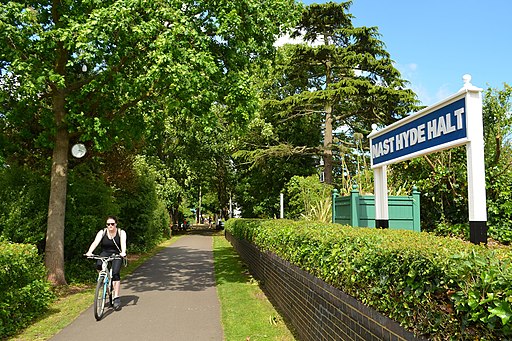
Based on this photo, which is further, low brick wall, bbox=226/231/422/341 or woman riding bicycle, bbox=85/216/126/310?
woman riding bicycle, bbox=85/216/126/310

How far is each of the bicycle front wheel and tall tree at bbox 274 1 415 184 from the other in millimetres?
16333

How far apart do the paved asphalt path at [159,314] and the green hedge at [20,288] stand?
73 centimetres

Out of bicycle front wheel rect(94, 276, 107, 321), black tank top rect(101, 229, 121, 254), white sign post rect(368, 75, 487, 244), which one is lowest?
bicycle front wheel rect(94, 276, 107, 321)

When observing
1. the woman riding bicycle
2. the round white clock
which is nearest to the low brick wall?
the woman riding bicycle

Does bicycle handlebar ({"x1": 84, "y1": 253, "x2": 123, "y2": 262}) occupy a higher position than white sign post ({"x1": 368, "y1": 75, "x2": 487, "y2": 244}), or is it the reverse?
white sign post ({"x1": 368, "y1": 75, "x2": 487, "y2": 244})

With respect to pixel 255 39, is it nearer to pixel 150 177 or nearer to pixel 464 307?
pixel 464 307

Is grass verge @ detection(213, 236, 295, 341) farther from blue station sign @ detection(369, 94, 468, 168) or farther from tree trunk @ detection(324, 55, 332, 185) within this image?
tree trunk @ detection(324, 55, 332, 185)

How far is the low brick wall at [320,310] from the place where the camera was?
3361 mm

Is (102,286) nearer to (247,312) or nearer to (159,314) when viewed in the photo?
(159,314)

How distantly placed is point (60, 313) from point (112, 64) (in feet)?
17.8

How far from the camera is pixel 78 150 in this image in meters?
11.8

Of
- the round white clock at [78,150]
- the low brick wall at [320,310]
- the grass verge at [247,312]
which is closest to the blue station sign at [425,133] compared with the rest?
the low brick wall at [320,310]

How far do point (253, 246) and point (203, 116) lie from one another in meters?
3.98

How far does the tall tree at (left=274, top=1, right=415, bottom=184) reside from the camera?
2177 centimetres
